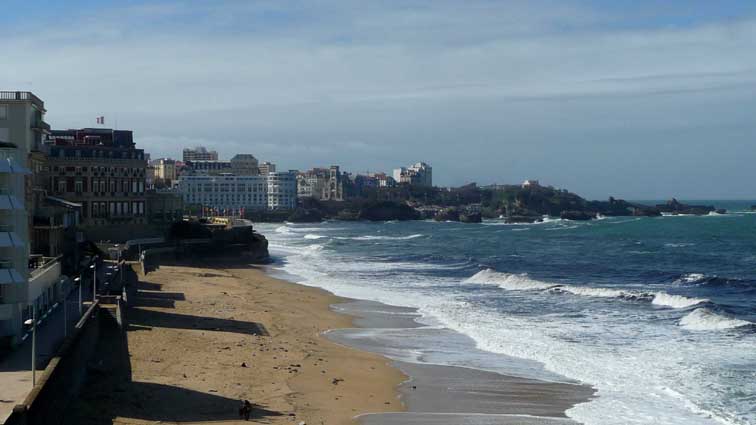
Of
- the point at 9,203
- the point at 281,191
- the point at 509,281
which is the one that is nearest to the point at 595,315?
the point at 509,281

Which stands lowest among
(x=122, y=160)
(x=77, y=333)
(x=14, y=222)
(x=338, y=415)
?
(x=338, y=415)

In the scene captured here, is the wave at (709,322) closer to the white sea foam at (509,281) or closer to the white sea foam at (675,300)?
the white sea foam at (675,300)

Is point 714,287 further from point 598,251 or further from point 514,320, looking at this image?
point 598,251

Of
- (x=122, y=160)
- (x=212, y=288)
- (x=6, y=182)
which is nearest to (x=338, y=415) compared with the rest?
(x=6, y=182)

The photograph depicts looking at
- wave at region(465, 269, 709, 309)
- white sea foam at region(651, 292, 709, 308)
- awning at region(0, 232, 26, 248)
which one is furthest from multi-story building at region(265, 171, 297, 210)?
awning at region(0, 232, 26, 248)

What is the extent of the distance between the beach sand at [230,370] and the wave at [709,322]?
452 inches

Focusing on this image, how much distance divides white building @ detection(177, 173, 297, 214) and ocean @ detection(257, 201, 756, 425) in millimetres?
97234

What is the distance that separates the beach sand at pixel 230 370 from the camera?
17328mm

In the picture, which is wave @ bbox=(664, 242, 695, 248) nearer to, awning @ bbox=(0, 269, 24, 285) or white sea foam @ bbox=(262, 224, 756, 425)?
white sea foam @ bbox=(262, 224, 756, 425)

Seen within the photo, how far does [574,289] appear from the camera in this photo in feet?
131

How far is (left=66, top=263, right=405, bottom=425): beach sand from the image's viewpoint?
17328 millimetres

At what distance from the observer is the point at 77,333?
1845 cm

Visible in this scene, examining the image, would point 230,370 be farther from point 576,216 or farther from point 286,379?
point 576,216

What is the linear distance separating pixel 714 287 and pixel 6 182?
3273 cm
